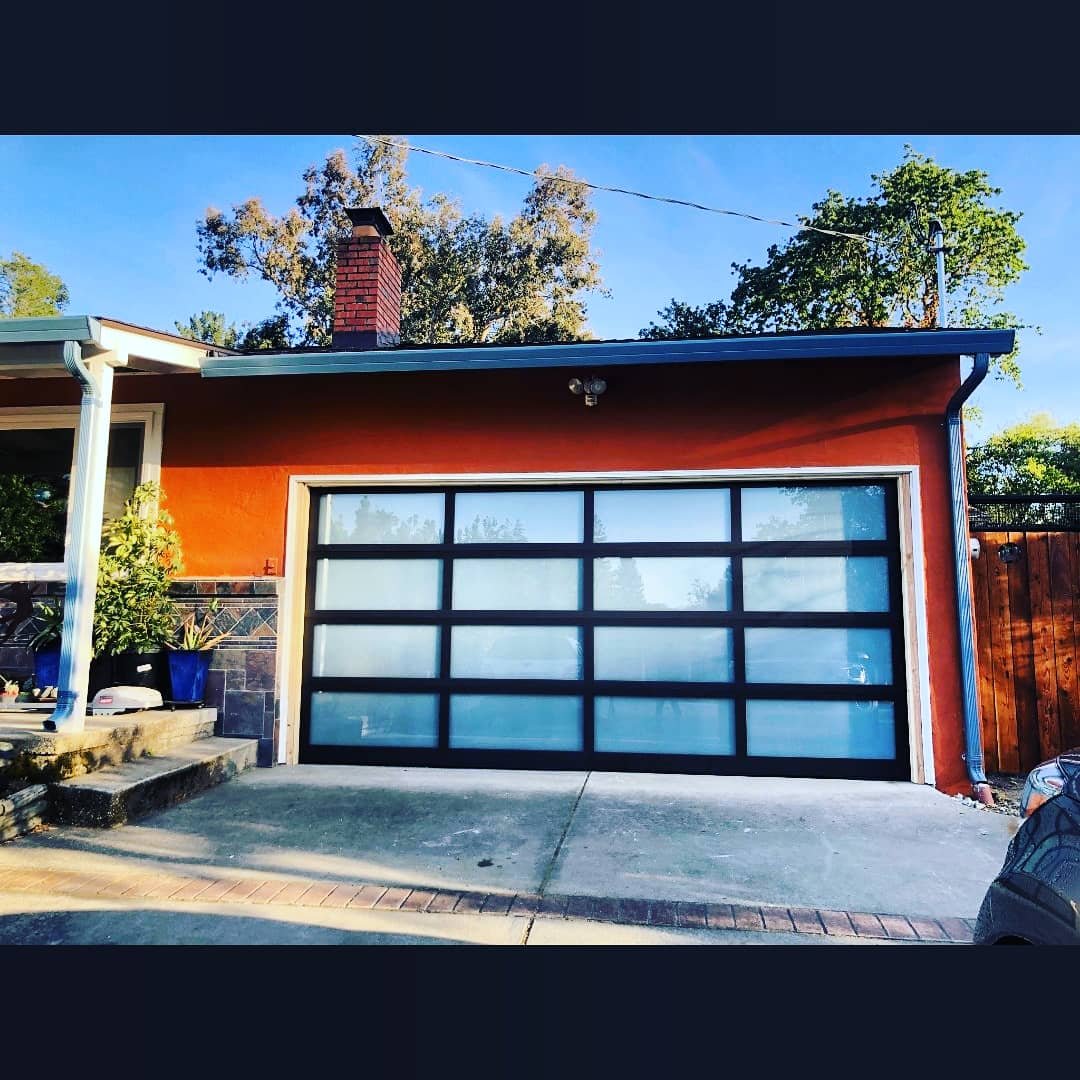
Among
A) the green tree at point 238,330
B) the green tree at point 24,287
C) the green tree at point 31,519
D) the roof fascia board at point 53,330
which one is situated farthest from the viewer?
the green tree at point 24,287

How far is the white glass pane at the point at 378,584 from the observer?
19.7 ft

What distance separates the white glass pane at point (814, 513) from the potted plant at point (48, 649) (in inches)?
207

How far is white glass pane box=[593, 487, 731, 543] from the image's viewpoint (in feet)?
18.9

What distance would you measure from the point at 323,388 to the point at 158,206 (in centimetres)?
965

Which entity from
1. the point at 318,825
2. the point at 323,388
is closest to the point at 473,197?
the point at 323,388

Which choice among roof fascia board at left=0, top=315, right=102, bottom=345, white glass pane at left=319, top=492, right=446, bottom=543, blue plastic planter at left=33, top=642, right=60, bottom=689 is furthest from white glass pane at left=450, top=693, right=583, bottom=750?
roof fascia board at left=0, top=315, right=102, bottom=345

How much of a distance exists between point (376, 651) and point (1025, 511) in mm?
5543

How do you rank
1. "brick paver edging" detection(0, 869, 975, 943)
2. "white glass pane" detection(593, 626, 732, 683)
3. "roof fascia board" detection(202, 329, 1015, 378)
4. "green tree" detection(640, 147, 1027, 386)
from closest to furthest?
"brick paver edging" detection(0, 869, 975, 943) → "roof fascia board" detection(202, 329, 1015, 378) → "white glass pane" detection(593, 626, 732, 683) → "green tree" detection(640, 147, 1027, 386)

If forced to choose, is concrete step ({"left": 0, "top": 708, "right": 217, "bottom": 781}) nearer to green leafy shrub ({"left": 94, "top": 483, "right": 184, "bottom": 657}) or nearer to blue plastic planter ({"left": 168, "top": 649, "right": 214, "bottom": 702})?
blue plastic planter ({"left": 168, "top": 649, "right": 214, "bottom": 702})

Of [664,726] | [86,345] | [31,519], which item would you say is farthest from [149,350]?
[664,726]

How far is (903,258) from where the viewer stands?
Result: 1772cm

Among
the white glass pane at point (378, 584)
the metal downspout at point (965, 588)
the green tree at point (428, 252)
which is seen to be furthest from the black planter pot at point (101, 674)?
the green tree at point (428, 252)

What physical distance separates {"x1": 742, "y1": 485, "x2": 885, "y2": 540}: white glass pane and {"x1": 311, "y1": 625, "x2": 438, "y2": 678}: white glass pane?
8.60 feet

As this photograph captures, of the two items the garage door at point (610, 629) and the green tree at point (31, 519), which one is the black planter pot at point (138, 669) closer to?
the garage door at point (610, 629)
